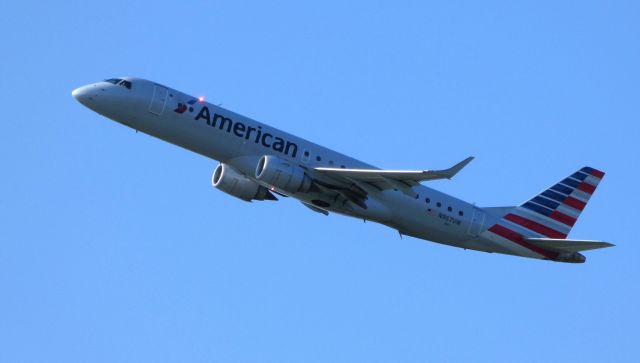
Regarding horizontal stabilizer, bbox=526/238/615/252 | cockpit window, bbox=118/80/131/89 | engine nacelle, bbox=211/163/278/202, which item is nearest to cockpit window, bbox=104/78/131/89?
cockpit window, bbox=118/80/131/89

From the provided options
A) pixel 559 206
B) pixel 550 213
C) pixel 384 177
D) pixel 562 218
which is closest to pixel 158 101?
pixel 384 177

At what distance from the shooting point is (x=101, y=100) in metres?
53.4

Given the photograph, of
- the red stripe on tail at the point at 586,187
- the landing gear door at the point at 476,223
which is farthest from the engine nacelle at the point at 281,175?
the red stripe on tail at the point at 586,187

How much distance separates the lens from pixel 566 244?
5725 cm

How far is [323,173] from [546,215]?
14708mm

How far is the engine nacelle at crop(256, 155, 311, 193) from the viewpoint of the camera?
5262 cm

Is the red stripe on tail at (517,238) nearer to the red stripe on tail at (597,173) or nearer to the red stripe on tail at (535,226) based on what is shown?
the red stripe on tail at (535,226)

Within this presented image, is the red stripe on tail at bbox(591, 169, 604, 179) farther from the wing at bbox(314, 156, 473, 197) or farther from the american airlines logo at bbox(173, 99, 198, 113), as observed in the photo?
the american airlines logo at bbox(173, 99, 198, 113)

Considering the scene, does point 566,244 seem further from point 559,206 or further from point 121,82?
point 121,82

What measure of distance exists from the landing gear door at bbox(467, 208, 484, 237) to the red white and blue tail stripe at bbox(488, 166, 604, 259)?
657 mm

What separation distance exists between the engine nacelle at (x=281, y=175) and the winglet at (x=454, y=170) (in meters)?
7.37

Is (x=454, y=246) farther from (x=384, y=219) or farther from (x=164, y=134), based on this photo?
(x=164, y=134)

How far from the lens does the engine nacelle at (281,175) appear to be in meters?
52.6

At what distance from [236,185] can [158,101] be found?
22.7ft
